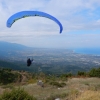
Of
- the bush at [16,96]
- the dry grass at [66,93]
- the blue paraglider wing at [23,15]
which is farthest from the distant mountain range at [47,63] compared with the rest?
the bush at [16,96]

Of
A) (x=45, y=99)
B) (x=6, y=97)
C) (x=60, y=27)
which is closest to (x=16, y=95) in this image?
(x=6, y=97)

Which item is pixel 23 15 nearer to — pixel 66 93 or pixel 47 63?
pixel 66 93

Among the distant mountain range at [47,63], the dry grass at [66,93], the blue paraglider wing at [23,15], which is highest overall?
the blue paraglider wing at [23,15]

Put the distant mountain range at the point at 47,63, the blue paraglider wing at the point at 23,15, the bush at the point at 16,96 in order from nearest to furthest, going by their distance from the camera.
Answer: the bush at the point at 16,96, the blue paraglider wing at the point at 23,15, the distant mountain range at the point at 47,63

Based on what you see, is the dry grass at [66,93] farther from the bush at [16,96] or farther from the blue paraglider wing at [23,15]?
the blue paraglider wing at [23,15]

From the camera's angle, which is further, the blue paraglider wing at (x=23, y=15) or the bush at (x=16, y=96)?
the blue paraglider wing at (x=23, y=15)

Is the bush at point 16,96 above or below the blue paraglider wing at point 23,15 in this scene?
below

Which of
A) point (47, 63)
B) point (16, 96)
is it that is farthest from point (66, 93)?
point (47, 63)

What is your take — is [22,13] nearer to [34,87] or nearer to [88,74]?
[34,87]

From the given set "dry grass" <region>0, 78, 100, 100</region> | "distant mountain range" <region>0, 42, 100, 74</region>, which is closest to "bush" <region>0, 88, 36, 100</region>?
→ "dry grass" <region>0, 78, 100, 100</region>

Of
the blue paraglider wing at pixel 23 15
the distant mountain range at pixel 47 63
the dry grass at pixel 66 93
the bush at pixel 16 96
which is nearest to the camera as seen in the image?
the dry grass at pixel 66 93

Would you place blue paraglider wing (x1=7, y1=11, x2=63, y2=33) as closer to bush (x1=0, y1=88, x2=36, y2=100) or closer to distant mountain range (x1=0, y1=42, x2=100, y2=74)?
bush (x1=0, y1=88, x2=36, y2=100)
